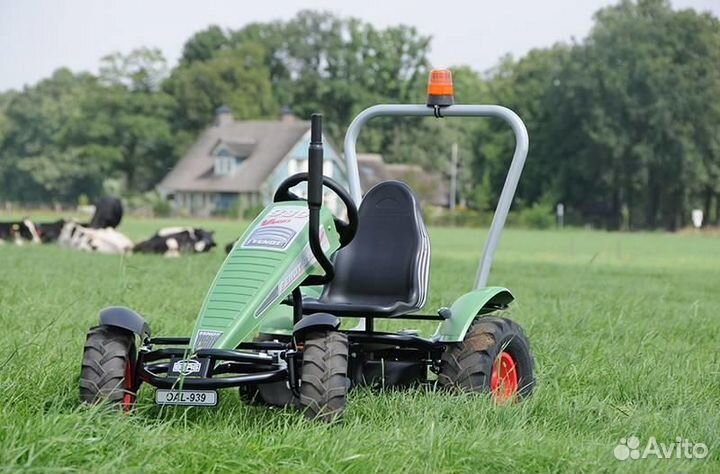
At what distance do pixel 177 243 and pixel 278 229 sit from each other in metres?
20.0

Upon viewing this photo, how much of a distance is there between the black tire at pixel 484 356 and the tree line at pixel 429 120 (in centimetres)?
6492

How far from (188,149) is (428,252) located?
316 feet

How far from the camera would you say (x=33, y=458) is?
4324 mm

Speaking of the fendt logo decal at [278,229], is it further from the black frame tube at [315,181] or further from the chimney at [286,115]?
the chimney at [286,115]

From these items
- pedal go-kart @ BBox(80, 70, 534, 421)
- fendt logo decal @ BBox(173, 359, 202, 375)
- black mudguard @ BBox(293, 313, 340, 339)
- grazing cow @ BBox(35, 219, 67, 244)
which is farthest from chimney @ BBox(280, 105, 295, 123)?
fendt logo decal @ BBox(173, 359, 202, 375)

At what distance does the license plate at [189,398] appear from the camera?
560 cm

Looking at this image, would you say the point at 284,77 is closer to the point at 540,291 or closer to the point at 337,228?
the point at 540,291

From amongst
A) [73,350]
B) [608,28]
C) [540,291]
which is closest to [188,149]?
[608,28]

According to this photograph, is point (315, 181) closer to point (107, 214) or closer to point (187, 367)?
point (187, 367)

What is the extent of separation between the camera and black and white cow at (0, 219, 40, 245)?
3081 cm

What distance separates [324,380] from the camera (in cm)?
570

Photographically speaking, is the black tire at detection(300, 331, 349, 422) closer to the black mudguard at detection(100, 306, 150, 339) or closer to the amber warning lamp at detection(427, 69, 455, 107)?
the black mudguard at detection(100, 306, 150, 339)

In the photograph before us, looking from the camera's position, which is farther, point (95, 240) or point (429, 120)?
point (429, 120)

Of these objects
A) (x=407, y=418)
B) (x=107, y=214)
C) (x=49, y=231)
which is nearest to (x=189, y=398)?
(x=407, y=418)
